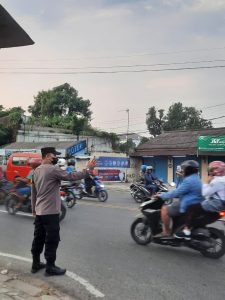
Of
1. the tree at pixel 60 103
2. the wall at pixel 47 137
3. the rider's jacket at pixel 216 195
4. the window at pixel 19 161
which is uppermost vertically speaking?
the tree at pixel 60 103

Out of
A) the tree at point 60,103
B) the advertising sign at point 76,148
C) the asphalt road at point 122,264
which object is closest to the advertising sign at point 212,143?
the advertising sign at point 76,148

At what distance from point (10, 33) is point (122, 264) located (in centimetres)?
376

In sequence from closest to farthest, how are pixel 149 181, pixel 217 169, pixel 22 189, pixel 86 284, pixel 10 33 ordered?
pixel 10 33 → pixel 86 284 → pixel 217 169 → pixel 22 189 → pixel 149 181

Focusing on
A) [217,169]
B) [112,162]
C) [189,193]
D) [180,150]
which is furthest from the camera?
[180,150]

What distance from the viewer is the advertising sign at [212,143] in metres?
29.1

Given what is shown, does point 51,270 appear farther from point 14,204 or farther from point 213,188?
point 14,204

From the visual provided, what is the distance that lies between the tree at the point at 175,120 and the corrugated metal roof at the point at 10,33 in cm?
5042

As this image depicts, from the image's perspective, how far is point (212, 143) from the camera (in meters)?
29.7

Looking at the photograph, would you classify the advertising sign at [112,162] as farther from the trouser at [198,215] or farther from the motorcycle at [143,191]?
the trouser at [198,215]

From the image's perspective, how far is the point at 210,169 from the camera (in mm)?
7141

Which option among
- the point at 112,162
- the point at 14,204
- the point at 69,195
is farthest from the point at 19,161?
the point at 112,162

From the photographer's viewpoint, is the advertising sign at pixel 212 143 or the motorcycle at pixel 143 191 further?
the advertising sign at pixel 212 143

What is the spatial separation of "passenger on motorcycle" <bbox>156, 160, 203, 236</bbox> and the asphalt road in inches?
25.3

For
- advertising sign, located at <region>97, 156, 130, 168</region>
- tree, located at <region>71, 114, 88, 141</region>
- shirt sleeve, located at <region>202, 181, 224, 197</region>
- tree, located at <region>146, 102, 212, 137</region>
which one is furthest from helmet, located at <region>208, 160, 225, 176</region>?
tree, located at <region>146, 102, 212, 137</region>
